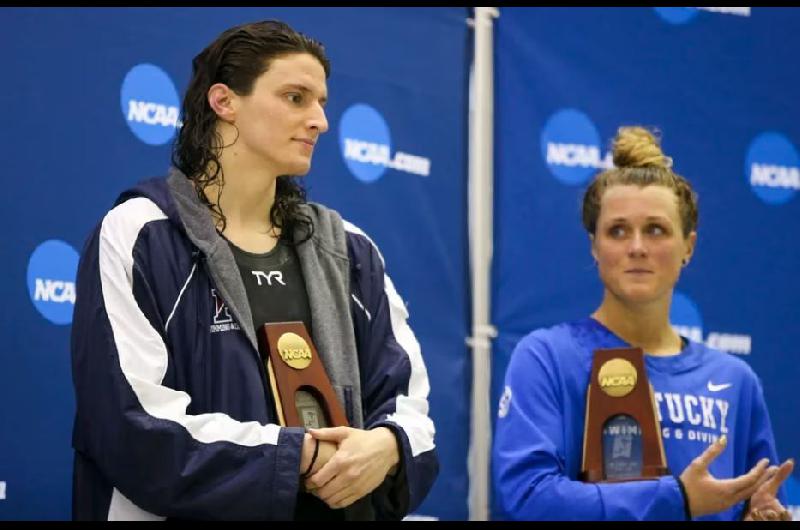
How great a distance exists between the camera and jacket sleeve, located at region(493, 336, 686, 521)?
8.41ft

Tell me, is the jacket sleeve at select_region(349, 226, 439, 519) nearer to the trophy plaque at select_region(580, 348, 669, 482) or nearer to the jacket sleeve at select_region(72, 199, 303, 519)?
the jacket sleeve at select_region(72, 199, 303, 519)

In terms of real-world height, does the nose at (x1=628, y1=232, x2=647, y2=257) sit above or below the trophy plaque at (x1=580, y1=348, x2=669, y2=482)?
above

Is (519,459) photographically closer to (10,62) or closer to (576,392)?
(576,392)

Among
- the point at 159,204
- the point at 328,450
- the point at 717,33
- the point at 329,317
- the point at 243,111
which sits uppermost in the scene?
the point at 717,33

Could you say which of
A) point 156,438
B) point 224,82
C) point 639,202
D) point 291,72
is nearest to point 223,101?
point 224,82

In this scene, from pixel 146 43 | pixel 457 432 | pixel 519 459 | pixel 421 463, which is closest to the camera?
pixel 421 463

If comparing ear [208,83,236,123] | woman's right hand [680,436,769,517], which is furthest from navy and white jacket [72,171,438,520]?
woman's right hand [680,436,769,517]

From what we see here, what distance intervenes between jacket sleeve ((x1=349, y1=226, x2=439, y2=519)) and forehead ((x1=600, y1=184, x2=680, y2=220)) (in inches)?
24.0

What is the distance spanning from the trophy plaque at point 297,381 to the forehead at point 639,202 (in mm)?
899

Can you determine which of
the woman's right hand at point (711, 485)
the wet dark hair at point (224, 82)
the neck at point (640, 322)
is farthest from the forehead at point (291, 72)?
the woman's right hand at point (711, 485)

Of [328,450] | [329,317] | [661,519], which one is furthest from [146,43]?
[661,519]

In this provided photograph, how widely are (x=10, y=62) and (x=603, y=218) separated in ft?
4.95

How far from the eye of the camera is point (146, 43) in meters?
3.26

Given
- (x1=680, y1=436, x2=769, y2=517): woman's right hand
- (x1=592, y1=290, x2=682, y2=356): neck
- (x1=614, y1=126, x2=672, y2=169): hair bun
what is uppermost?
(x1=614, y1=126, x2=672, y2=169): hair bun
